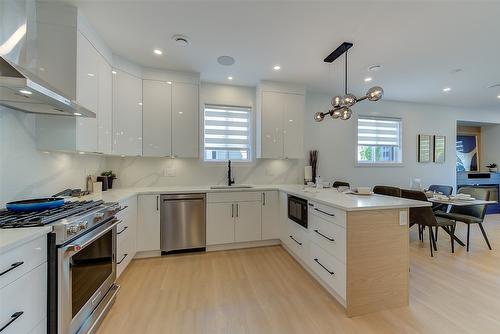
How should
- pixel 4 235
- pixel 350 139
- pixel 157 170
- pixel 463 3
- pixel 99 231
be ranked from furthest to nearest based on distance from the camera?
pixel 350 139 → pixel 157 170 → pixel 463 3 → pixel 99 231 → pixel 4 235

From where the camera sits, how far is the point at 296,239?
2.73m

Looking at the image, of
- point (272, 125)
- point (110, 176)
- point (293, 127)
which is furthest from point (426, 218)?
point (110, 176)

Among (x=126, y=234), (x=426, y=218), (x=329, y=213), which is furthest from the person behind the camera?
(x=426, y=218)

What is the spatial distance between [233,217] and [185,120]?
66.1 inches

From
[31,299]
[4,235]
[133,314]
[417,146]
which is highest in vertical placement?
[417,146]

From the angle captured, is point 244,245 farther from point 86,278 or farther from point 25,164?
point 25,164

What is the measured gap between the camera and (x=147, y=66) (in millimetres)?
3035

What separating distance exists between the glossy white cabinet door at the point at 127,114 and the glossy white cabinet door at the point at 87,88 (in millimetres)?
433

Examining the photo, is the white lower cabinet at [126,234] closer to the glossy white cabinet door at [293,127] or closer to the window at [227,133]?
the window at [227,133]

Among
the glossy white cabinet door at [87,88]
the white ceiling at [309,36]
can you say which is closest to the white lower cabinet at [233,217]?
the glossy white cabinet door at [87,88]

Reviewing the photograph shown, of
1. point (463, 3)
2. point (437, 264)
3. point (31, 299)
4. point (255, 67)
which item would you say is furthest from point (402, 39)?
point (31, 299)

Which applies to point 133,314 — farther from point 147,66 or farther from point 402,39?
point 402,39

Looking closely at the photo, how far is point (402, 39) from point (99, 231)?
359 cm

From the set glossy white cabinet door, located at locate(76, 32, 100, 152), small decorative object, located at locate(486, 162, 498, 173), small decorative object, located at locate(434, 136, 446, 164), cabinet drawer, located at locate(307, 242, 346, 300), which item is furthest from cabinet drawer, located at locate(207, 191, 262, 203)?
small decorative object, located at locate(486, 162, 498, 173)
